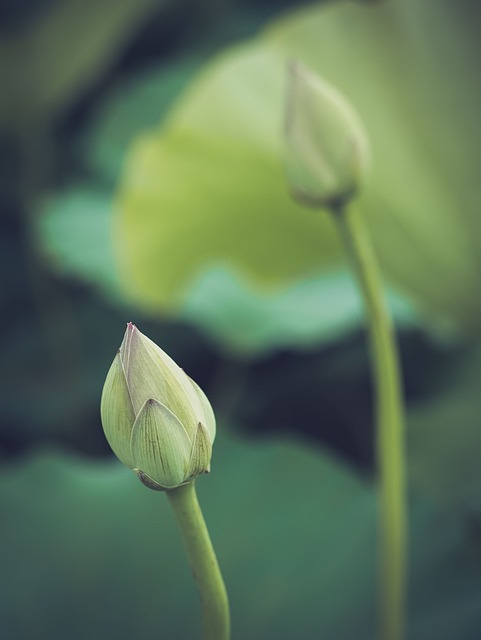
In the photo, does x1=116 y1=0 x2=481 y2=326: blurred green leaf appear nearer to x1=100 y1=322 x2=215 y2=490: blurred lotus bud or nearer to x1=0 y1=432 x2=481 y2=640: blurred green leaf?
x1=0 y1=432 x2=481 y2=640: blurred green leaf

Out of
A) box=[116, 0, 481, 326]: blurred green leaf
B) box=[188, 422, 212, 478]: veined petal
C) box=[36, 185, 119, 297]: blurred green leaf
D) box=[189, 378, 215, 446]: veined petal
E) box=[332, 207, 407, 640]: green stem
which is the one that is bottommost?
box=[188, 422, 212, 478]: veined petal

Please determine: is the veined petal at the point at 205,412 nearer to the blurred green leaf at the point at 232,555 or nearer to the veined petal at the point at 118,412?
the veined petal at the point at 118,412

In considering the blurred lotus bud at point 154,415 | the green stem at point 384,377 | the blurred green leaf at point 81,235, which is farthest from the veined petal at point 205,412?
the blurred green leaf at point 81,235

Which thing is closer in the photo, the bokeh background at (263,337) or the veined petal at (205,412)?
the veined petal at (205,412)

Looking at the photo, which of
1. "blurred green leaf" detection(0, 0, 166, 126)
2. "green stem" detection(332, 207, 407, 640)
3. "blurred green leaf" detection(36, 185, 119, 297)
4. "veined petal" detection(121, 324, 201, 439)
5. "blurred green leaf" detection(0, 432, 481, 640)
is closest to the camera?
"veined petal" detection(121, 324, 201, 439)

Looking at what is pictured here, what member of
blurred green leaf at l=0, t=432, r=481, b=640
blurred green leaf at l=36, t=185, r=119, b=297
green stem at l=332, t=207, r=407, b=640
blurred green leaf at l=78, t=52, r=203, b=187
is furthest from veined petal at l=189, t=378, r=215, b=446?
blurred green leaf at l=78, t=52, r=203, b=187

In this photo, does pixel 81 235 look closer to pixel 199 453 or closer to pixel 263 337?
pixel 263 337
